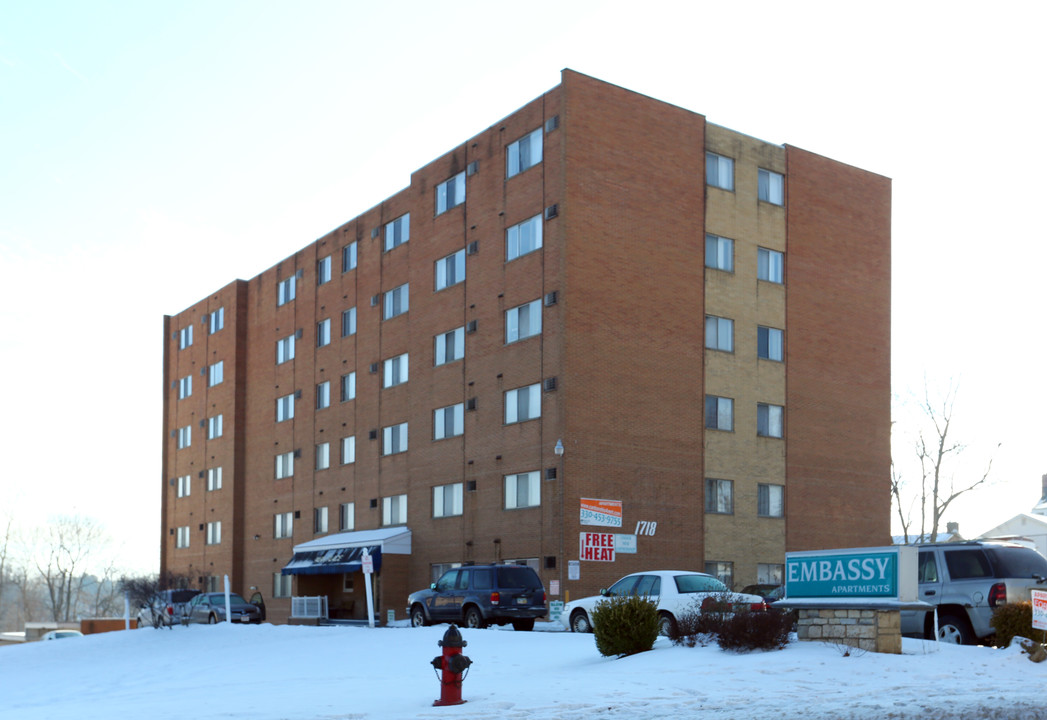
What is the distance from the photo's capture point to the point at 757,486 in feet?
142

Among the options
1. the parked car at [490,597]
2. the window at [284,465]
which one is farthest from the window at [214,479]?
the parked car at [490,597]

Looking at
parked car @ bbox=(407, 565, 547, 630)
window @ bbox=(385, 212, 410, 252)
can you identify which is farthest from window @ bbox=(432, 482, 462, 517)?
window @ bbox=(385, 212, 410, 252)

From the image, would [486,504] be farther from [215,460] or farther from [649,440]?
[215,460]

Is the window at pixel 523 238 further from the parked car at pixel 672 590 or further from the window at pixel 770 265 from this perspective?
the parked car at pixel 672 590

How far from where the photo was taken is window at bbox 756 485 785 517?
43.2m

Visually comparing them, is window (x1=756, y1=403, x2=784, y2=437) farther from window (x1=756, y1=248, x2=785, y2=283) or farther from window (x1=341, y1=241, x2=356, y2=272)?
window (x1=341, y1=241, x2=356, y2=272)

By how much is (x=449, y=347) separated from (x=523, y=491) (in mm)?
7877

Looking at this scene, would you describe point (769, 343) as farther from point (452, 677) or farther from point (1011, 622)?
point (452, 677)

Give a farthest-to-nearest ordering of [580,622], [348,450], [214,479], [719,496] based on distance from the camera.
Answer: [214,479] → [348,450] → [719,496] → [580,622]

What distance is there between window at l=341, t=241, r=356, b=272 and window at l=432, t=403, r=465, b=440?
1183 cm

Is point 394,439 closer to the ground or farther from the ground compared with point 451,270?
→ closer to the ground

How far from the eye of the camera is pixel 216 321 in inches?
2699

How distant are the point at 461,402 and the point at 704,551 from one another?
10.6 m

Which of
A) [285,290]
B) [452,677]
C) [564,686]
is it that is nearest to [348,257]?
[285,290]
